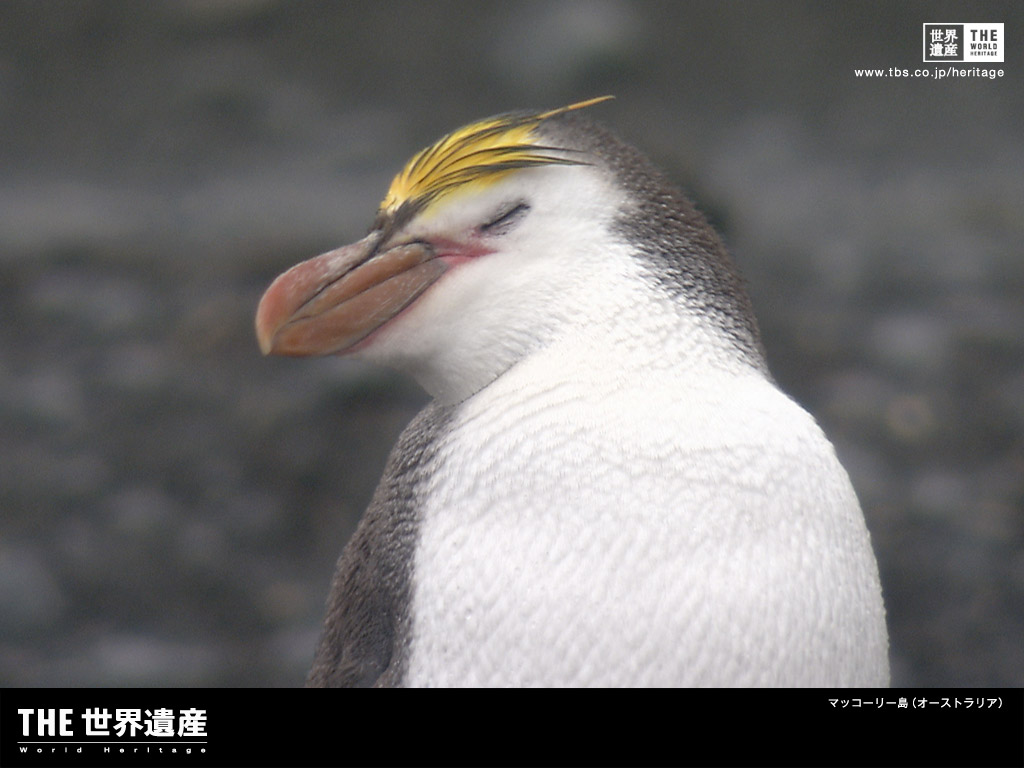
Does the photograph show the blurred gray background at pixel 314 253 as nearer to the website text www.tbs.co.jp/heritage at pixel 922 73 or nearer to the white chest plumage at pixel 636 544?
the website text www.tbs.co.jp/heritage at pixel 922 73

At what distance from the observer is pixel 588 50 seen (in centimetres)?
173

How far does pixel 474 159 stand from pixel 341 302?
0.14 meters

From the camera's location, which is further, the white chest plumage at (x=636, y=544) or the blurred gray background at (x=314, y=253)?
the blurred gray background at (x=314, y=253)

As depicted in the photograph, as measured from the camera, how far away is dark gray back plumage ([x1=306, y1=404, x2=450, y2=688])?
72 centimetres

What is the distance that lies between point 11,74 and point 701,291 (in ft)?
4.62

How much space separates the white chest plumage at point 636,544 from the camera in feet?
2.14

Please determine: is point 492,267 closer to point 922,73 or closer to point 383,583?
point 383,583

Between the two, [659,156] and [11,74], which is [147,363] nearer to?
[11,74]

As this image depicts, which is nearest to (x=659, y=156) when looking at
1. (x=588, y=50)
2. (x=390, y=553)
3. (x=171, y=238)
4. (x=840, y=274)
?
(x=588, y=50)

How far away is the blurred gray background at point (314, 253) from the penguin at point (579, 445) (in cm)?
93

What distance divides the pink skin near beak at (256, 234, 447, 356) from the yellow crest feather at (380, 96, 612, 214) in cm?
5
